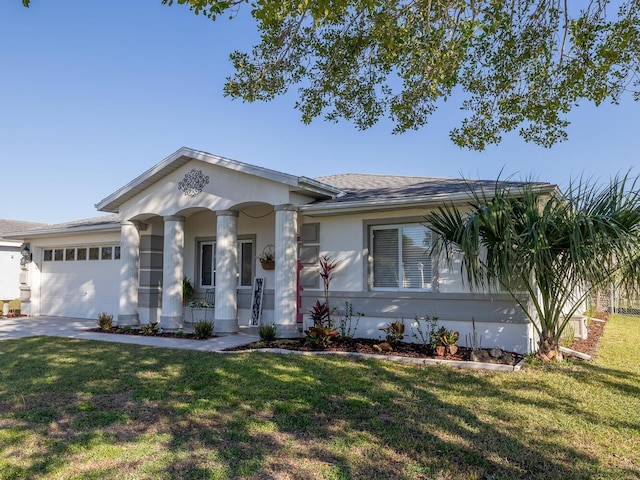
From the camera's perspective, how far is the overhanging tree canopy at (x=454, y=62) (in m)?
7.76

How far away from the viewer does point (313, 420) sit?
5.04 m

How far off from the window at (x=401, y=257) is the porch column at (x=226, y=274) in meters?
3.64

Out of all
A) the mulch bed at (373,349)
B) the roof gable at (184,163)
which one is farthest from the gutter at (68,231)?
the mulch bed at (373,349)

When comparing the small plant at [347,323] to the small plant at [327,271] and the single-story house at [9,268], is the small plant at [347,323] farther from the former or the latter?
the single-story house at [9,268]

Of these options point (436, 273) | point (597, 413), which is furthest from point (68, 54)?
point (597, 413)

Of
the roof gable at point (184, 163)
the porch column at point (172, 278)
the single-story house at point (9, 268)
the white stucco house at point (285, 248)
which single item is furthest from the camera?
the single-story house at point (9, 268)

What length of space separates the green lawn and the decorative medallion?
5.18m

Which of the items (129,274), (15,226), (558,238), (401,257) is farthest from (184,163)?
(15,226)

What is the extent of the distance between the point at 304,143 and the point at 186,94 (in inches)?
194

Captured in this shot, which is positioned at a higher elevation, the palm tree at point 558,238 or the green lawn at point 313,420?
the palm tree at point 558,238

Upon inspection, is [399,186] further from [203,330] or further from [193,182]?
[203,330]

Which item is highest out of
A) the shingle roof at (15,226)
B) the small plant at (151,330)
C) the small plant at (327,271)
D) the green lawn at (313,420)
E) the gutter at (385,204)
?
the shingle roof at (15,226)

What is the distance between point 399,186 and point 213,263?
6156 millimetres

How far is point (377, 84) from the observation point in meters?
10.3
